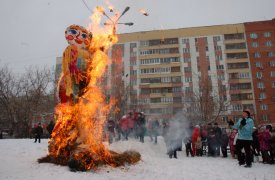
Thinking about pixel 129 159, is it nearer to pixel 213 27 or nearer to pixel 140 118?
pixel 140 118

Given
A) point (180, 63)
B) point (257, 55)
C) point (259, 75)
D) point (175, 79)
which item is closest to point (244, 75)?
point (259, 75)

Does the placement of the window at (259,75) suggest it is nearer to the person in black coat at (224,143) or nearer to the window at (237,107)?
the window at (237,107)

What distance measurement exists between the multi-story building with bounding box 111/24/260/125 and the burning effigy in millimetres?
46207

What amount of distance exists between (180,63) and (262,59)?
18086 millimetres

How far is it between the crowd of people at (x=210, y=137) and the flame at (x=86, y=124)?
202 inches

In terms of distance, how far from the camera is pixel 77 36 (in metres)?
9.77

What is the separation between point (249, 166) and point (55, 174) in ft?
22.9

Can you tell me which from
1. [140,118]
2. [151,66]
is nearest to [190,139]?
[140,118]

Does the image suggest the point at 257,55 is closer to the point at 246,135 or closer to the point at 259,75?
the point at 259,75

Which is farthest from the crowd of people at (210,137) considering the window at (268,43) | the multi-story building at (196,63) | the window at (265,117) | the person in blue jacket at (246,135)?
the window at (268,43)

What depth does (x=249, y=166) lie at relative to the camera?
992cm

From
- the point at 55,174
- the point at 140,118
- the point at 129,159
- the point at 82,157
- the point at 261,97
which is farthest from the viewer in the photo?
the point at 261,97

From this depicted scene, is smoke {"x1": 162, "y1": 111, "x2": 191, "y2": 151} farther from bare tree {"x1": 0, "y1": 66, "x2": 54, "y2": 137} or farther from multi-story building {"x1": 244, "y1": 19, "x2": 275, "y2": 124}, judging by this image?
multi-story building {"x1": 244, "y1": 19, "x2": 275, "y2": 124}

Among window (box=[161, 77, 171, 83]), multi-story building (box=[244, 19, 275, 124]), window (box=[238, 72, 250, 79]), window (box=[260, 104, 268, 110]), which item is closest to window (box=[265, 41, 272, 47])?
multi-story building (box=[244, 19, 275, 124])
